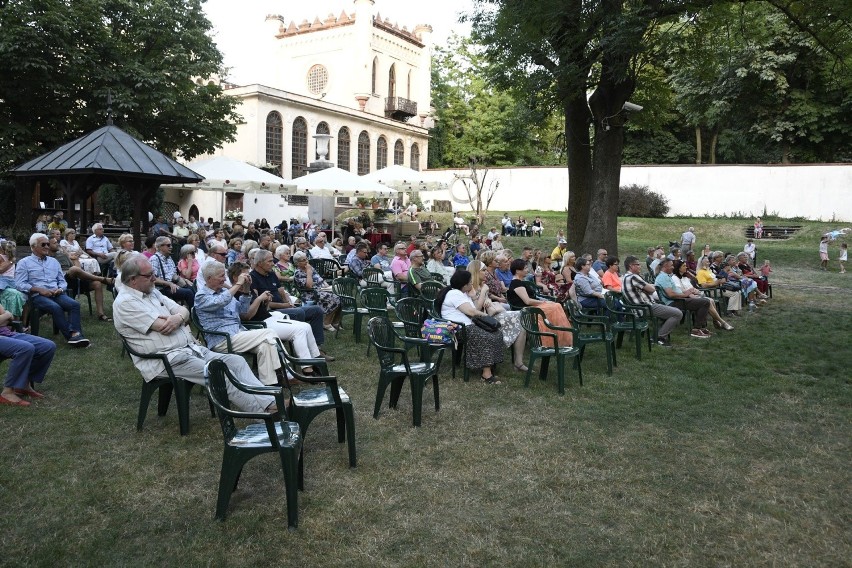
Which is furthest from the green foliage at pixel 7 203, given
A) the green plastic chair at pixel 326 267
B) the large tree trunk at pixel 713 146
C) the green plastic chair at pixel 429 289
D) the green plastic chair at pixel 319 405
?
the large tree trunk at pixel 713 146

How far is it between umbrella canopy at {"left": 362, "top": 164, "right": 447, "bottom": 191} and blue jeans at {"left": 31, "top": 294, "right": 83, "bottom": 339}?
41.8 ft

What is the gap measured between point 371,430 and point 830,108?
34536mm

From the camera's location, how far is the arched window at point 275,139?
33844 mm

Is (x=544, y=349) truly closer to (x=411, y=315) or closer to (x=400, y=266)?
(x=411, y=315)

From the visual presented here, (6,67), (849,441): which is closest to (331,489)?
(849,441)

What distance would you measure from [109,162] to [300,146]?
25404mm

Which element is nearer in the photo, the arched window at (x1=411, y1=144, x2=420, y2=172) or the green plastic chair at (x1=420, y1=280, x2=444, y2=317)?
the green plastic chair at (x1=420, y1=280, x2=444, y2=317)

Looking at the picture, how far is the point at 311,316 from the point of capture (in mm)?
6996

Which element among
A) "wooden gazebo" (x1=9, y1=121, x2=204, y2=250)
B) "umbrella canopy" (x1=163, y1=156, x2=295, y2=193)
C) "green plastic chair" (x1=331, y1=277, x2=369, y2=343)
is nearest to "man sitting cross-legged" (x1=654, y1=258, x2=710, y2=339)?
"green plastic chair" (x1=331, y1=277, x2=369, y2=343)

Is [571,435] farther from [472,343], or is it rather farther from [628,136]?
[628,136]

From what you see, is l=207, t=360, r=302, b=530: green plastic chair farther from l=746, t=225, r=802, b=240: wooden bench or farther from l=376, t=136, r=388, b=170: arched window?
l=376, t=136, r=388, b=170: arched window

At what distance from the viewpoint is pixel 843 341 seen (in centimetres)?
914

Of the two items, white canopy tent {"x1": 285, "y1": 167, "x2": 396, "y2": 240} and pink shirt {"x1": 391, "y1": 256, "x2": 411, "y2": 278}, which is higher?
white canopy tent {"x1": 285, "y1": 167, "x2": 396, "y2": 240}

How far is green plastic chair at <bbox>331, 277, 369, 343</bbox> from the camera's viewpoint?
26.2 feet
